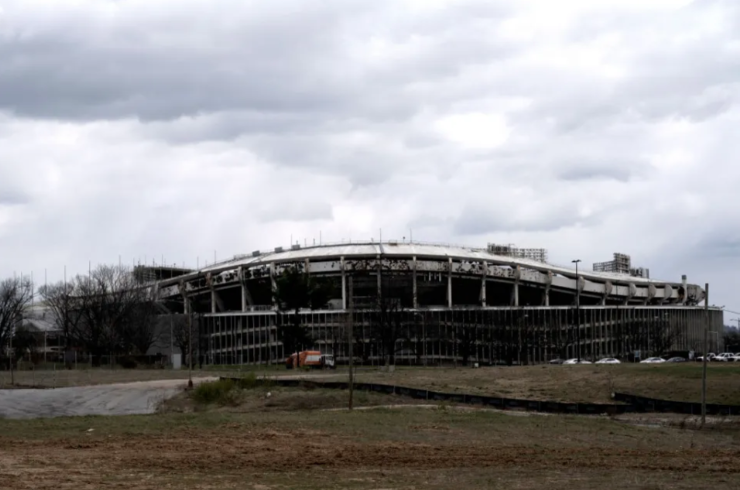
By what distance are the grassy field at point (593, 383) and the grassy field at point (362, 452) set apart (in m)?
11.8

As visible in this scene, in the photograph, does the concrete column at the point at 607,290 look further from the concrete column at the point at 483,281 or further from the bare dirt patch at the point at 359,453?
the bare dirt patch at the point at 359,453

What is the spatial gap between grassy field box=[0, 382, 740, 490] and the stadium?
8776 cm

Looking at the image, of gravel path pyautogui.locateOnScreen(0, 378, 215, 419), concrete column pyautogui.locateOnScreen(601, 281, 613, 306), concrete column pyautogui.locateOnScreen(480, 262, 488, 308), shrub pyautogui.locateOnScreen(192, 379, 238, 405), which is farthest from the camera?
concrete column pyautogui.locateOnScreen(601, 281, 613, 306)

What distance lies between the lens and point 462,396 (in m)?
50.5

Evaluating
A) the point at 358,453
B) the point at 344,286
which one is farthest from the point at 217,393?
the point at 344,286

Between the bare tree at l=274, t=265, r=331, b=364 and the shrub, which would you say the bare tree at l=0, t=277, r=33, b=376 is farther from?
the shrub

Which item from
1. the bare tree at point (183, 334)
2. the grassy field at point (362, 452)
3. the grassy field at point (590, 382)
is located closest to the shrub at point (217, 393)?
the grassy field at point (590, 382)

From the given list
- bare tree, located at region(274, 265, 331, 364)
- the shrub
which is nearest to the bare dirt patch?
the shrub

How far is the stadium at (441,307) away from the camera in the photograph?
449 feet

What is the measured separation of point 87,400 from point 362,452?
34.0m

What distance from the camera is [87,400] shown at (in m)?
57.1

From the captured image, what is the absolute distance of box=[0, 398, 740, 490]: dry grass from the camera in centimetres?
2153

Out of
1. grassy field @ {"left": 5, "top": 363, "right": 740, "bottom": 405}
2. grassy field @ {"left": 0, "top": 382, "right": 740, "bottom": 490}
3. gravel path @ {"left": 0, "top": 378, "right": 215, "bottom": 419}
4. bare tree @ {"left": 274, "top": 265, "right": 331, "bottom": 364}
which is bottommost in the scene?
gravel path @ {"left": 0, "top": 378, "right": 215, "bottom": 419}

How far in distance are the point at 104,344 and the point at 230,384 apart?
82.2 metres
